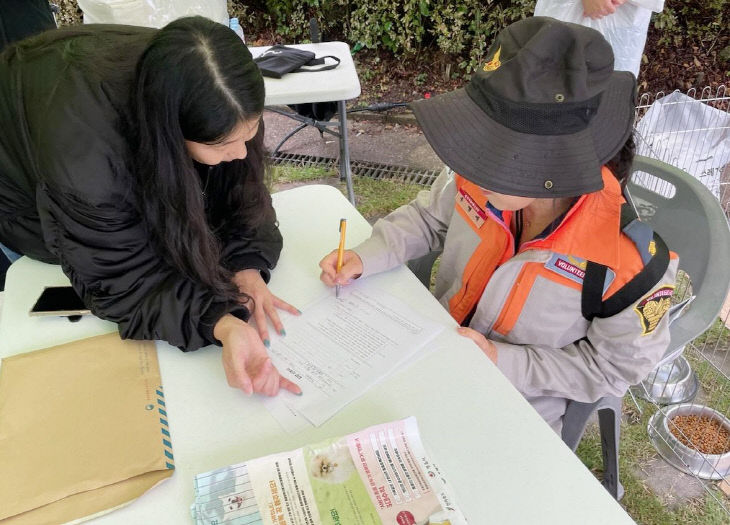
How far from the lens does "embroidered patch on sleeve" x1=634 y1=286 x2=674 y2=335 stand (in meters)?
1.01

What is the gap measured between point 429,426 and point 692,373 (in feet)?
5.08

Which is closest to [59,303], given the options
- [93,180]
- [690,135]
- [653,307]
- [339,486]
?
[93,180]

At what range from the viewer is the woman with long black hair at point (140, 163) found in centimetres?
96

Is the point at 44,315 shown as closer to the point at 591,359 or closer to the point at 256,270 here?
the point at 256,270

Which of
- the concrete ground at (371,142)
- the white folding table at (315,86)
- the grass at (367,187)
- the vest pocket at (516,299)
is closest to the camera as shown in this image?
the vest pocket at (516,299)

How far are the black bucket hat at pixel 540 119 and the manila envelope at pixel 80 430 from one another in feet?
2.19

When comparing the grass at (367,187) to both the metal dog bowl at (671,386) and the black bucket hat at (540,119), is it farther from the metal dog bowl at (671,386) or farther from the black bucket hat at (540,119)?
the black bucket hat at (540,119)

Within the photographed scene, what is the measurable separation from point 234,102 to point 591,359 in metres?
0.84

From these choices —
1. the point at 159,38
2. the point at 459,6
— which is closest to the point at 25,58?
the point at 159,38

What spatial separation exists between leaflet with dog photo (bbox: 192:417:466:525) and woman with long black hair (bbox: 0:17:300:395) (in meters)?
0.17

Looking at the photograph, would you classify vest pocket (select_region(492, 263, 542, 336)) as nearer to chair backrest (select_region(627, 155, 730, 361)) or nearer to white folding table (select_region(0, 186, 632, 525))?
white folding table (select_region(0, 186, 632, 525))

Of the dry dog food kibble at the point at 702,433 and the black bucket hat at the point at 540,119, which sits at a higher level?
the black bucket hat at the point at 540,119

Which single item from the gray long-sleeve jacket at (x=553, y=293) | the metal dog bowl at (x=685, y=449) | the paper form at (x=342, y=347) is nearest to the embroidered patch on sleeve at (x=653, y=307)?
the gray long-sleeve jacket at (x=553, y=293)

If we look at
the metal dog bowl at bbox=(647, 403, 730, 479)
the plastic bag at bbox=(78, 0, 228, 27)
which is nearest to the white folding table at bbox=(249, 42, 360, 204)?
the plastic bag at bbox=(78, 0, 228, 27)
